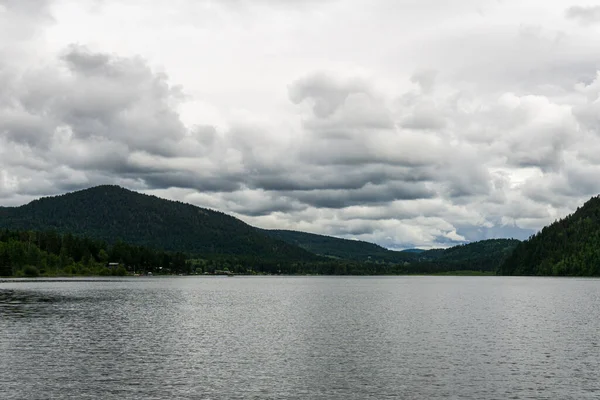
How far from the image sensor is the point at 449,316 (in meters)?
123

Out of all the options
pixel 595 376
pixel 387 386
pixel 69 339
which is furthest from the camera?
pixel 69 339

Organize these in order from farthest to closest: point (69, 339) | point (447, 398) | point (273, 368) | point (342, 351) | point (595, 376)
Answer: point (69, 339), point (342, 351), point (273, 368), point (595, 376), point (447, 398)

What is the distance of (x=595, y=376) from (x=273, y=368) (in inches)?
1279

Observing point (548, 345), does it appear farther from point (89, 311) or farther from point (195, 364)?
→ point (89, 311)

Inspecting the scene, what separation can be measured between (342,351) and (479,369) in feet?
62.1

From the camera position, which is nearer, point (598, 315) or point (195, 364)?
point (195, 364)

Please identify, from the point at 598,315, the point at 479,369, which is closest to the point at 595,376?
the point at 479,369

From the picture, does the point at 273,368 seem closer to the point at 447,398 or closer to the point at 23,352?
the point at 447,398

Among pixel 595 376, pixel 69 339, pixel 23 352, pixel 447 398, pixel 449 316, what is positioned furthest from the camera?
pixel 449 316

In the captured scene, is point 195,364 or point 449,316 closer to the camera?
point 195,364

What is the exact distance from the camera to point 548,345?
260ft

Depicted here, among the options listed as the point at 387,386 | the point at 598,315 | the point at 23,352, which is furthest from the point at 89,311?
the point at 598,315

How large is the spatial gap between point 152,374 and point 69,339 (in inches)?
1129

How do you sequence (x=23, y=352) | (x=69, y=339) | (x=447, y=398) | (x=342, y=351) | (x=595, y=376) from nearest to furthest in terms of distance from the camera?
(x=447, y=398) → (x=595, y=376) → (x=23, y=352) → (x=342, y=351) → (x=69, y=339)
